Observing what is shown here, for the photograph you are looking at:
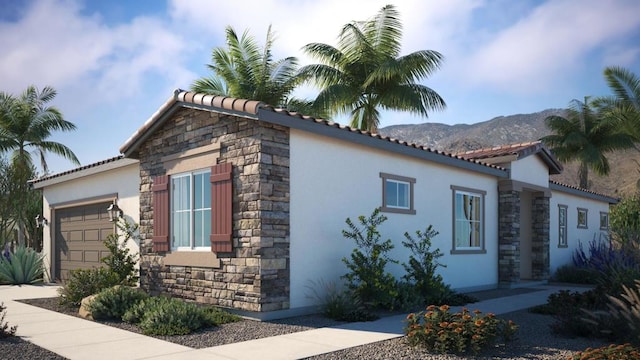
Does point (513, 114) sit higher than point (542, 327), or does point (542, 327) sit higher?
point (513, 114)

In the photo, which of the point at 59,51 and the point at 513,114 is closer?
the point at 59,51

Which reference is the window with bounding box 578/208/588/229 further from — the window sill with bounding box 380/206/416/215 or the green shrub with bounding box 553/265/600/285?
the window sill with bounding box 380/206/416/215

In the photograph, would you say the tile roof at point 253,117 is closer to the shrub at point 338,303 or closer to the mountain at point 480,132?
the shrub at point 338,303

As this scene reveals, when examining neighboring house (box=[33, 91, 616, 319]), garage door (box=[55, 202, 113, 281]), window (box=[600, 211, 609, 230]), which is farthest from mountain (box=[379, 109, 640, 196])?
garage door (box=[55, 202, 113, 281])

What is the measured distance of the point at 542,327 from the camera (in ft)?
27.9

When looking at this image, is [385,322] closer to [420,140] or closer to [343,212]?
[343,212]

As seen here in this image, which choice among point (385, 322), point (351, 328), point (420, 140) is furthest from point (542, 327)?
point (420, 140)

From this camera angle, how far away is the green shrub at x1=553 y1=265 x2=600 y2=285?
16062 millimetres

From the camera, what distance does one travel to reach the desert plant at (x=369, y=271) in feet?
31.4

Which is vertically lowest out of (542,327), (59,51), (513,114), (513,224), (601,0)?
(542,327)

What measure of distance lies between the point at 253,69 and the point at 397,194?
10.2m

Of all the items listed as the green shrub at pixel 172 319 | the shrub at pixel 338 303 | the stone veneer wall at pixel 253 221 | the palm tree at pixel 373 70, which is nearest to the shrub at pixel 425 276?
the shrub at pixel 338 303

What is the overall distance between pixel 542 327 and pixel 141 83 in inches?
367

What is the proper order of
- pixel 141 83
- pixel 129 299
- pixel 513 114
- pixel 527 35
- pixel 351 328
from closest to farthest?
pixel 351 328, pixel 129 299, pixel 141 83, pixel 527 35, pixel 513 114
